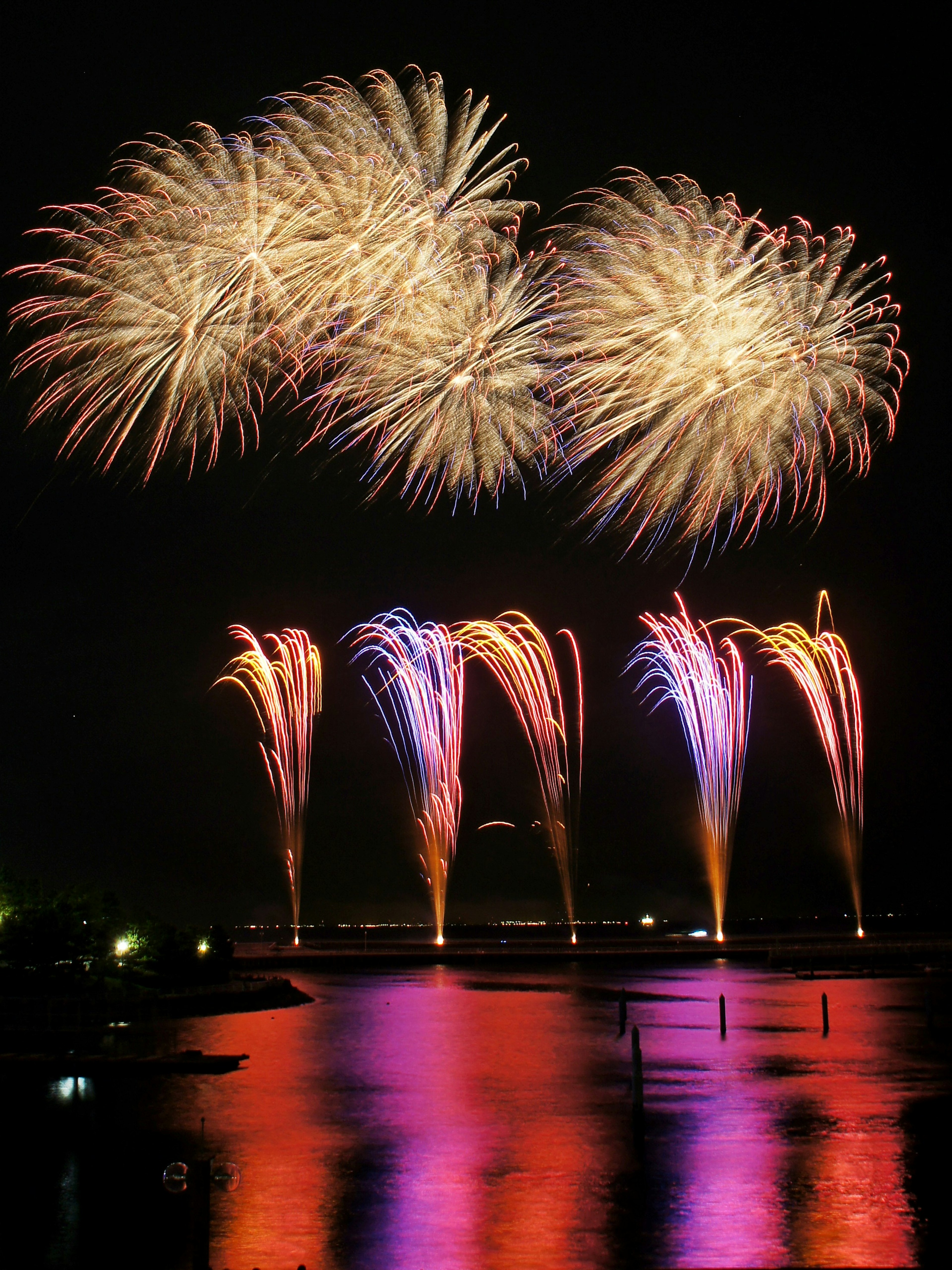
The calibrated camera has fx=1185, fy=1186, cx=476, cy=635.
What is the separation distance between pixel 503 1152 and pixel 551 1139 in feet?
4.36

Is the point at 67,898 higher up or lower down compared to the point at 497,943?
higher up

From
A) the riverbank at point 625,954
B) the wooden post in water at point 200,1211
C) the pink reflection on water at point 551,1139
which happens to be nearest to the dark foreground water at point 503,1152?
the pink reflection on water at point 551,1139

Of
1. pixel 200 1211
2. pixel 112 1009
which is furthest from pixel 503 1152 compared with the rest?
pixel 112 1009

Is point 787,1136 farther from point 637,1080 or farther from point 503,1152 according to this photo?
point 503,1152

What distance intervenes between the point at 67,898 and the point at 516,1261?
113 ft

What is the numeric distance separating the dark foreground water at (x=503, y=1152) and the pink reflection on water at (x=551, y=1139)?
0.06 meters

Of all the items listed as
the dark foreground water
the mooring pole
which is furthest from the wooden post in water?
the mooring pole

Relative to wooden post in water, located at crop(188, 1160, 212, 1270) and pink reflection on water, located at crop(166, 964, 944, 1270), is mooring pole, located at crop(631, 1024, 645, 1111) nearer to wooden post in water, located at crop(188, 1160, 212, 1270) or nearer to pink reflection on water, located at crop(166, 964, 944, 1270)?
pink reflection on water, located at crop(166, 964, 944, 1270)

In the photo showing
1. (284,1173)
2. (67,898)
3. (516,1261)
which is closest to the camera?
(516,1261)

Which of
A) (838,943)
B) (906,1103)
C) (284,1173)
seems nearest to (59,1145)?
(284,1173)

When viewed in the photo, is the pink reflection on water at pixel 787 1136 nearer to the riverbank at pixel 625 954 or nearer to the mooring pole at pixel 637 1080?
the mooring pole at pixel 637 1080

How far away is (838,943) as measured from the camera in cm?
7575

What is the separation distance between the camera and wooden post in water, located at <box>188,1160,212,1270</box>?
1149cm

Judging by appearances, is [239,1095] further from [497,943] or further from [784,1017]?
[497,943]
